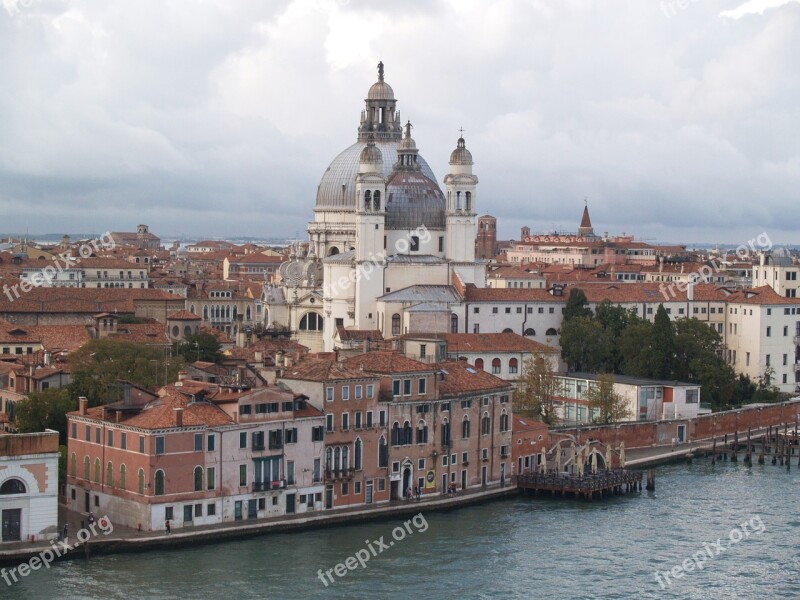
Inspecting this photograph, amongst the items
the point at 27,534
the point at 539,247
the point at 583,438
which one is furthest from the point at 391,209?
the point at 539,247

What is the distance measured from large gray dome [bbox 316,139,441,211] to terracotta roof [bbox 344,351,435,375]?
21.3m

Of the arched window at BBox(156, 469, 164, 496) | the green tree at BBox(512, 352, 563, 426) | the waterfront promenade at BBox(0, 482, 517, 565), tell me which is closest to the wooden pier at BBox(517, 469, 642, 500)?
the waterfront promenade at BBox(0, 482, 517, 565)

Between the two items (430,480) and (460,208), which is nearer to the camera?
(430,480)

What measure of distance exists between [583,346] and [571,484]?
12012mm

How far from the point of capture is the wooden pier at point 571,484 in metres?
29.4

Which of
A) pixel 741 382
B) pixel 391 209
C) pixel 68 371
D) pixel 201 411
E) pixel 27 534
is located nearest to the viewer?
pixel 27 534

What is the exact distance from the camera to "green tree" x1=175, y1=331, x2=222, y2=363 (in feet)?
120

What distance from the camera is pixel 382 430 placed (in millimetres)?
27219

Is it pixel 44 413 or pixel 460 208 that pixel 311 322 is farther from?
pixel 44 413

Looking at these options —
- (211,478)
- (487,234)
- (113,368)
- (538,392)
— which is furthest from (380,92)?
(487,234)

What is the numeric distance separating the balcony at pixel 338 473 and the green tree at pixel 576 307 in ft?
57.5

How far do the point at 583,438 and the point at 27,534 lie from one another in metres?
13.2

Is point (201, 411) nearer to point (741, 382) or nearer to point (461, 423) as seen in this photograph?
point (461, 423)

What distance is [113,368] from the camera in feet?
98.0
